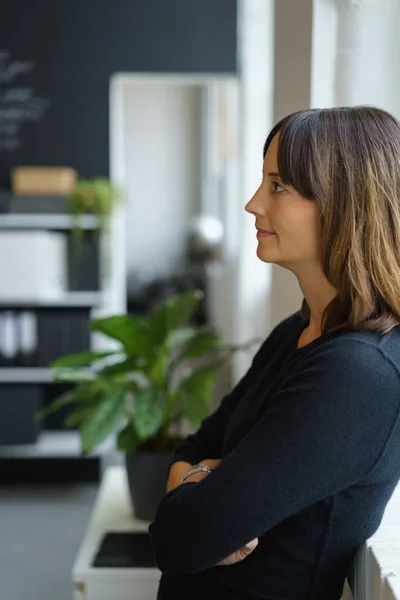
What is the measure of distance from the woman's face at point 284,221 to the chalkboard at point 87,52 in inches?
127

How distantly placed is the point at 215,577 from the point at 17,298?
2.95m

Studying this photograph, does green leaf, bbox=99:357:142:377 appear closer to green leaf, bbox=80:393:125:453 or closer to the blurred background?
green leaf, bbox=80:393:125:453

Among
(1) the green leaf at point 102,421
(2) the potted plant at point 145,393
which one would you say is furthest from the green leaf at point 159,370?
(1) the green leaf at point 102,421

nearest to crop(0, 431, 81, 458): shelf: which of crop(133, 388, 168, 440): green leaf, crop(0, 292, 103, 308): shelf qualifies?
crop(0, 292, 103, 308): shelf

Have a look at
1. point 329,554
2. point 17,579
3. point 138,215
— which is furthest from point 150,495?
point 138,215

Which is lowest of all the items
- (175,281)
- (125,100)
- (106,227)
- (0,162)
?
(175,281)

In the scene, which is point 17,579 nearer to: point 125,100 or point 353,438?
point 353,438

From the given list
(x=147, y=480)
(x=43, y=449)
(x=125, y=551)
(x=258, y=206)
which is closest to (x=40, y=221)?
(x=43, y=449)

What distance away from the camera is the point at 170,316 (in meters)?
2.54

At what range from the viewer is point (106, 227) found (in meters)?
4.07

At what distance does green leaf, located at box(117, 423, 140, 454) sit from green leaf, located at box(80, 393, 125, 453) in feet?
0.34

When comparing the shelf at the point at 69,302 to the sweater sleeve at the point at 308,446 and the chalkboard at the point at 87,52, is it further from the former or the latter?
the sweater sleeve at the point at 308,446

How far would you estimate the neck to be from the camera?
1.25 m

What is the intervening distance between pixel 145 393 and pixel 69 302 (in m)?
1.69
